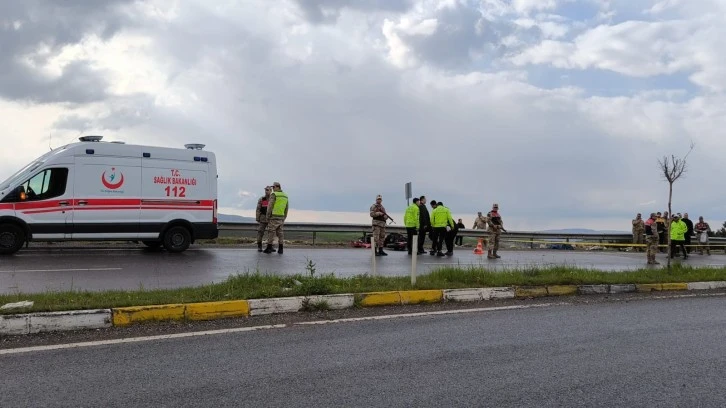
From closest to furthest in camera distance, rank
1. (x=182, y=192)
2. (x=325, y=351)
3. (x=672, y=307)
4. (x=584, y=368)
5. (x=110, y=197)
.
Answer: (x=584, y=368), (x=325, y=351), (x=672, y=307), (x=110, y=197), (x=182, y=192)

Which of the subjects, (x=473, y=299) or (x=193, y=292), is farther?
(x=473, y=299)

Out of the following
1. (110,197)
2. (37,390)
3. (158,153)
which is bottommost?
(37,390)

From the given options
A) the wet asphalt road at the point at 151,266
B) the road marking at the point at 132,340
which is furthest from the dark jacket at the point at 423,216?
the road marking at the point at 132,340

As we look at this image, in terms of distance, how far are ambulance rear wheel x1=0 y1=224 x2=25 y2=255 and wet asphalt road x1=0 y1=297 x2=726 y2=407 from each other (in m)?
8.58

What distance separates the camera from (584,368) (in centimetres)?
499

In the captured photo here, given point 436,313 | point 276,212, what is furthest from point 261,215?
point 436,313

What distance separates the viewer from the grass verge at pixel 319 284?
267 inches

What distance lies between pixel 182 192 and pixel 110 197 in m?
1.68

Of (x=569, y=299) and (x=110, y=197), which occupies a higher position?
(x=110, y=197)

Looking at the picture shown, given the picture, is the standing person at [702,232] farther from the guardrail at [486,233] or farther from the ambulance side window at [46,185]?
the ambulance side window at [46,185]

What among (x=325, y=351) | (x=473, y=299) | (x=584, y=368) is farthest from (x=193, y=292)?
(x=584, y=368)

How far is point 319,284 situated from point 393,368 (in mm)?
3307

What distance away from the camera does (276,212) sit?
15141 millimetres

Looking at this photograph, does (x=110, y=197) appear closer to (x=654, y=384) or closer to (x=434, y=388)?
(x=434, y=388)
